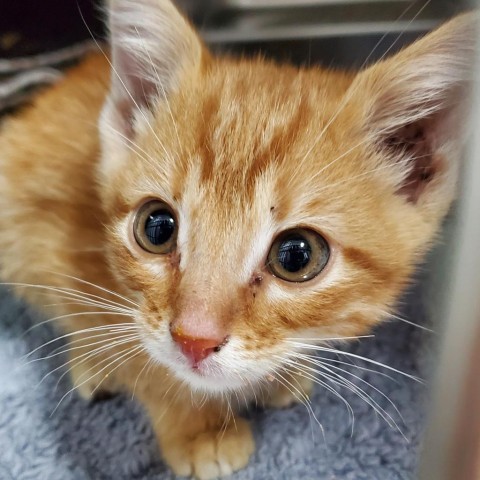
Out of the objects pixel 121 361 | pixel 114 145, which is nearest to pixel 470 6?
pixel 114 145

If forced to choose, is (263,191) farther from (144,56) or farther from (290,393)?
(290,393)

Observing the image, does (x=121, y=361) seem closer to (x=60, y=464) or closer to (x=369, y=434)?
(x=60, y=464)

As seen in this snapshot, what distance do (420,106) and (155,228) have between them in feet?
1.31

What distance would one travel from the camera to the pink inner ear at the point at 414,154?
0.94 m

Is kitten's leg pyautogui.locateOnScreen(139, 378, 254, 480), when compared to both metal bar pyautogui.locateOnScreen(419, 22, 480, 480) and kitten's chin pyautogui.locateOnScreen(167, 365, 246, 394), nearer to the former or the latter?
kitten's chin pyautogui.locateOnScreen(167, 365, 246, 394)

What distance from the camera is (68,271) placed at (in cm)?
113

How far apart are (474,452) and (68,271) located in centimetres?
76

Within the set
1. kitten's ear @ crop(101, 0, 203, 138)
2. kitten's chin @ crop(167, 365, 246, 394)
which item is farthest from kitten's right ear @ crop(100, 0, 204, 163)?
kitten's chin @ crop(167, 365, 246, 394)

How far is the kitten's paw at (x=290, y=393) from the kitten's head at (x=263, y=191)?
281 millimetres

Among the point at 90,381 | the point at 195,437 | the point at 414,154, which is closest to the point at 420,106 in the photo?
the point at 414,154

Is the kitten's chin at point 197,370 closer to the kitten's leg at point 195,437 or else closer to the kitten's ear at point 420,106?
the kitten's leg at point 195,437

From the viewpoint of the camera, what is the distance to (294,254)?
872 mm

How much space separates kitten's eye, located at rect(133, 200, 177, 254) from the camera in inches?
36.3

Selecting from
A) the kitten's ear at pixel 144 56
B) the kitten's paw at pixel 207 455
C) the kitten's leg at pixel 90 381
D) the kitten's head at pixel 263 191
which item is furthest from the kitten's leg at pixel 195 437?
the kitten's ear at pixel 144 56
